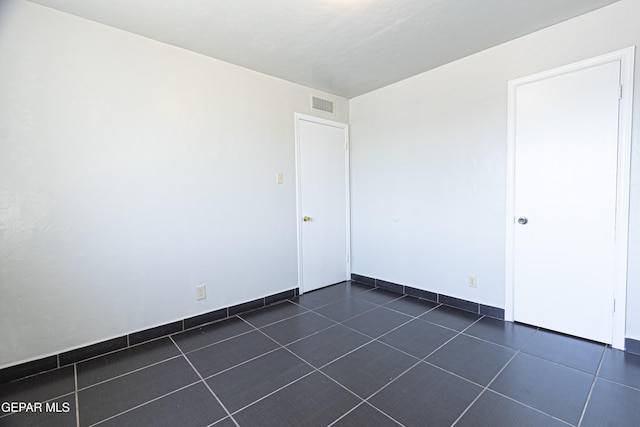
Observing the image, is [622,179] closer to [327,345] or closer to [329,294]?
[327,345]

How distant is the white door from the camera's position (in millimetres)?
2211

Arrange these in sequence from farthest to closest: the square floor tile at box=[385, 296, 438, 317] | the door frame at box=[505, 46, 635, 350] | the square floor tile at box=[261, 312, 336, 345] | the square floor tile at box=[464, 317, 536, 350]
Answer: the square floor tile at box=[385, 296, 438, 317]
the square floor tile at box=[261, 312, 336, 345]
the square floor tile at box=[464, 317, 536, 350]
the door frame at box=[505, 46, 635, 350]

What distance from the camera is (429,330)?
2.60 metres

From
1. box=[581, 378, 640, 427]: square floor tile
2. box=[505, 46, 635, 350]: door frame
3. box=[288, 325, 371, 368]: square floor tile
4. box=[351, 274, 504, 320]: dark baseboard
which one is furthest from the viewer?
box=[351, 274, 504, 320]: dark baseboard

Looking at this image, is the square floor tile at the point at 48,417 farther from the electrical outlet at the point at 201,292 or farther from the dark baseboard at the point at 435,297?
the dark baseboard at the point at 435,297

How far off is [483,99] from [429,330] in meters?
2.20

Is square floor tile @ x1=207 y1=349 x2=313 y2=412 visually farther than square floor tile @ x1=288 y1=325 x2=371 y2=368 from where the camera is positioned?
No

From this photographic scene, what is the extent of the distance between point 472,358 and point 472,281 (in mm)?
990

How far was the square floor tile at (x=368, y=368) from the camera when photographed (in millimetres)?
1875

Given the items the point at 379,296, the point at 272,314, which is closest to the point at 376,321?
the point at 379,296

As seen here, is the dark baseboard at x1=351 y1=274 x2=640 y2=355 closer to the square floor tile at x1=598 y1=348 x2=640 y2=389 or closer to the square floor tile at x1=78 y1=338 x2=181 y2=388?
the square floor tile at x1=598 y1=348 x2=640 y2=389

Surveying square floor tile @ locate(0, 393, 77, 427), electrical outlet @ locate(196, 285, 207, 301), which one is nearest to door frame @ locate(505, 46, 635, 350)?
electrical outlet @ locate(196, 285, 207, 301)

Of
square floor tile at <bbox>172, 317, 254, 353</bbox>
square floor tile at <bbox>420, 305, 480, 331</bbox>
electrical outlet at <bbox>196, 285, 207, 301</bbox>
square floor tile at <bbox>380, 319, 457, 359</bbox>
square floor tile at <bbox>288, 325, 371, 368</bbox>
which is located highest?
electrical outlet at <bbox>196, 285, 207, 301</bbox>

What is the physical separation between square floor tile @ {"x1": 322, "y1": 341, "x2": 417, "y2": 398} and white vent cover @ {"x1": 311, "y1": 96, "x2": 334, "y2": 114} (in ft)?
9.08
